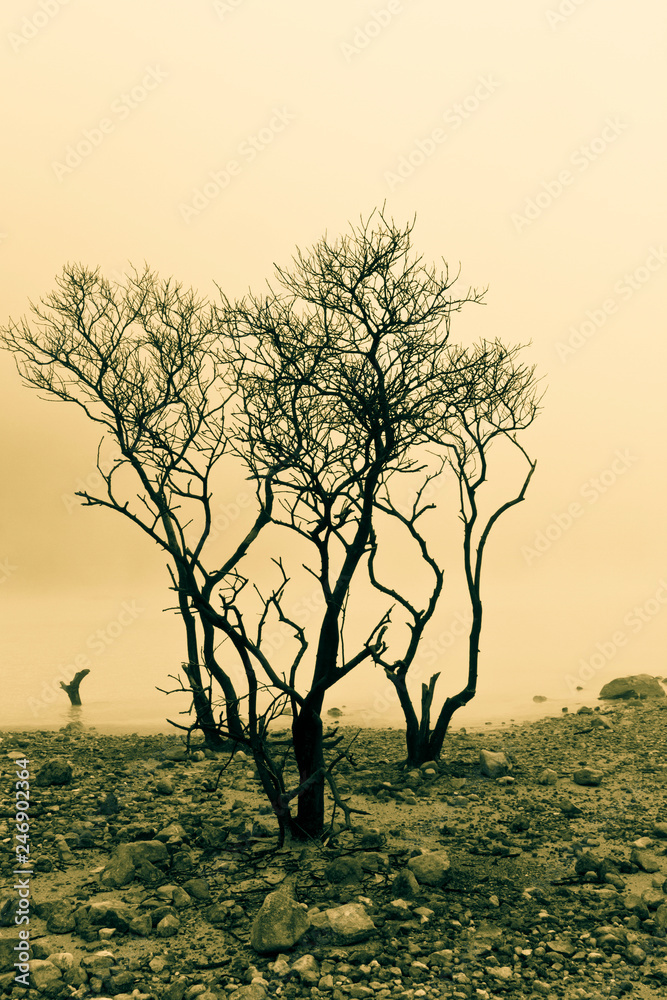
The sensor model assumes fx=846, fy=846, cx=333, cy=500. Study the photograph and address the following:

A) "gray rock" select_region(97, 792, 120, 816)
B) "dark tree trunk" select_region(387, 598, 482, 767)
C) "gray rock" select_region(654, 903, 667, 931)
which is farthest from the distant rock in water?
"gray rock" select_region(97, 792, 120, 816)

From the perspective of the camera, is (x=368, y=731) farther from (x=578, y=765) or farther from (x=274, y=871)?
(x=274, y=871)

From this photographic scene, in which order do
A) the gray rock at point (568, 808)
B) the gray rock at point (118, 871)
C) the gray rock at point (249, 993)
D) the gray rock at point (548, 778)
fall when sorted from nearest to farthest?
the gray rock at point (249, 993)
the gray rock at point (118, 871)
the gray rock at point (568, 808)
the gray rock at point (548, 778)

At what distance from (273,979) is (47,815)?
502 cm

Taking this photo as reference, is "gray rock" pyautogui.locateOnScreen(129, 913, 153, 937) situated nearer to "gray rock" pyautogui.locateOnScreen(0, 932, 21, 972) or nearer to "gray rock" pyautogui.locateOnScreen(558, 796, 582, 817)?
"gray rock" pyautogui.locateOnScreen(0, 932, 21, 972)

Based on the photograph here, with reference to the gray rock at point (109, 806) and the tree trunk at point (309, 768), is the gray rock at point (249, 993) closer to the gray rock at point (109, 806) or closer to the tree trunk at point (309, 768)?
the tree trunk at point (309, 768)

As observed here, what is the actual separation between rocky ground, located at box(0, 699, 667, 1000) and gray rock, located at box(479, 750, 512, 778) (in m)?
0.05

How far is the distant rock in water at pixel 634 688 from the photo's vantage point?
735 inches

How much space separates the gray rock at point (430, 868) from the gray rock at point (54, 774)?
5714 millimetres

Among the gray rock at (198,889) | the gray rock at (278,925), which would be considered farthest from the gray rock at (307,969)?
the gray rock at (198,889)

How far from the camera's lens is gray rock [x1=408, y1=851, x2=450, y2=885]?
854 centimetres

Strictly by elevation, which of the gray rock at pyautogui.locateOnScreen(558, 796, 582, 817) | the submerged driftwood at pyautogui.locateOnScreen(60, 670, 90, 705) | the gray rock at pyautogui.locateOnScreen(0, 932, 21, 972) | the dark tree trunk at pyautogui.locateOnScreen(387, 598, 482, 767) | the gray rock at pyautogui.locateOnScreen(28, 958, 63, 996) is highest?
the submerged driftwood at pyautogui.locateOnScreen(60, 670, 90, 705)

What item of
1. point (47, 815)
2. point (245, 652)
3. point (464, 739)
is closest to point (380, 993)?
point (245, 652)

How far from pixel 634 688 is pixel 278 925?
44.5 ft

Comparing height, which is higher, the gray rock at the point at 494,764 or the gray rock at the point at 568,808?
the gray rock at the point at 494,764
